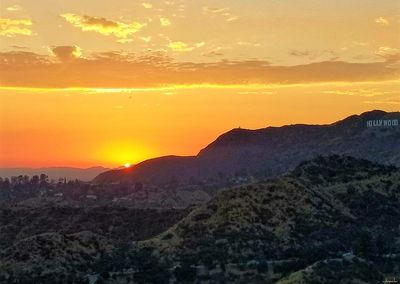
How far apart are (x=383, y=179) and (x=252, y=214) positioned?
53.5 meters

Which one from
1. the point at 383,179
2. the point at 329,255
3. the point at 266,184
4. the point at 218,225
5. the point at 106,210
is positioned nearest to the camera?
the point at 329,255

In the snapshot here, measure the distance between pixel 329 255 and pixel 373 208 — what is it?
4518 cm

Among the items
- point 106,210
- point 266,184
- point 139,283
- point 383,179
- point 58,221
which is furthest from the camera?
point 106,210

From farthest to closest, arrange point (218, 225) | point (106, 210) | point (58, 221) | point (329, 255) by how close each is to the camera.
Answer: point (106, 210)
point (58, 221)
point (218, 225)
point (329, 255)

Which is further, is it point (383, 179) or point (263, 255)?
point (383, 179)

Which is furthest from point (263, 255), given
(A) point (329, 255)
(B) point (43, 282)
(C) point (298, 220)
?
(B) point (43, 282)

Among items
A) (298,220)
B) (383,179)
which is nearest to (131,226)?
(298,220)

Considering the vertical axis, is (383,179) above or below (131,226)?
above

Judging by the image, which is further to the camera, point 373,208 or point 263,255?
point 373,208

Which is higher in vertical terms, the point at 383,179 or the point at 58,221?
the point at 383,179

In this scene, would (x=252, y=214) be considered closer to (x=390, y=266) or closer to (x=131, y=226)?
(x=390, y=266)

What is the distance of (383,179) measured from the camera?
6265 inches

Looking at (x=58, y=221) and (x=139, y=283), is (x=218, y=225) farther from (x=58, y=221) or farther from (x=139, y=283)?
(x=58, y=221)

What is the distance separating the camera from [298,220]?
4825 inches
